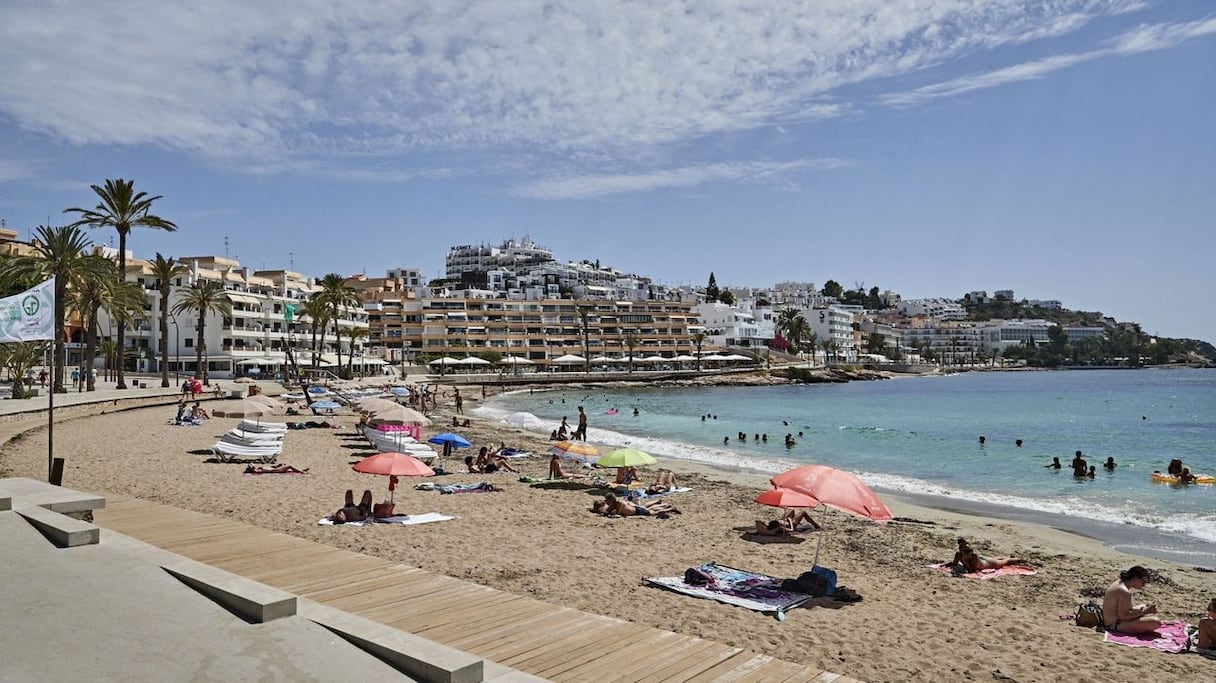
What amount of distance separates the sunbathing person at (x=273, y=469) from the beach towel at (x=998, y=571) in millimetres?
14563

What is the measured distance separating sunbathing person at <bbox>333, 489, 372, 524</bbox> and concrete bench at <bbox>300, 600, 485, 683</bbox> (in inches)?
290

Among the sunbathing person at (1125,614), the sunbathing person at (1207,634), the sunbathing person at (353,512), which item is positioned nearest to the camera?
the sunbathing person at (1207,634)

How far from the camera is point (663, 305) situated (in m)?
138

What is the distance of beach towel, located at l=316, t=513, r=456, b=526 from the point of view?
43.9 feet

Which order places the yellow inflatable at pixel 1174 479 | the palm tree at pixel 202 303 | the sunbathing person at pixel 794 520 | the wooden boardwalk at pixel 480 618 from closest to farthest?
1. the wooden boardwalk at pixel 480 618
2. the sunbathing person at pixel 794 520
3. the yellow inflatable at pixel 1174 479
4. the palm tree at pixel 202 303

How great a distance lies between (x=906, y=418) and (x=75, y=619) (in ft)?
190

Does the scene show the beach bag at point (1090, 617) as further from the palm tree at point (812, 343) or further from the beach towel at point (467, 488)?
the palm tree at point (812, 343)

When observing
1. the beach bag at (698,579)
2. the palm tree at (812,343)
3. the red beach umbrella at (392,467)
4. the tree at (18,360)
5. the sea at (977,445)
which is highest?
the palm tree at (812,343)

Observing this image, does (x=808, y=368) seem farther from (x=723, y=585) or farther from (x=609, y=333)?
(x=723, y=585)

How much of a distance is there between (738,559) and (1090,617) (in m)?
4.78

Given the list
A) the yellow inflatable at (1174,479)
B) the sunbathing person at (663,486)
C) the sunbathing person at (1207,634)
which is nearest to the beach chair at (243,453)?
the sunbathing person at (663,486)

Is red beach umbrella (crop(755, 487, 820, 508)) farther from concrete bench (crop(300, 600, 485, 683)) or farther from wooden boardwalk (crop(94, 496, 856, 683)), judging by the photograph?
concrete bench (crop(300, 600, 485, 683))

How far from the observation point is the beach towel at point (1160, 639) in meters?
9.28

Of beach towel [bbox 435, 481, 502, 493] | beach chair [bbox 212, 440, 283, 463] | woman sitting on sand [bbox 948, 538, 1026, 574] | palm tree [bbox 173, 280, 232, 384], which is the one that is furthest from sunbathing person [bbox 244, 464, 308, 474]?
palm tree [bbox 173, 280, 232, 384]
